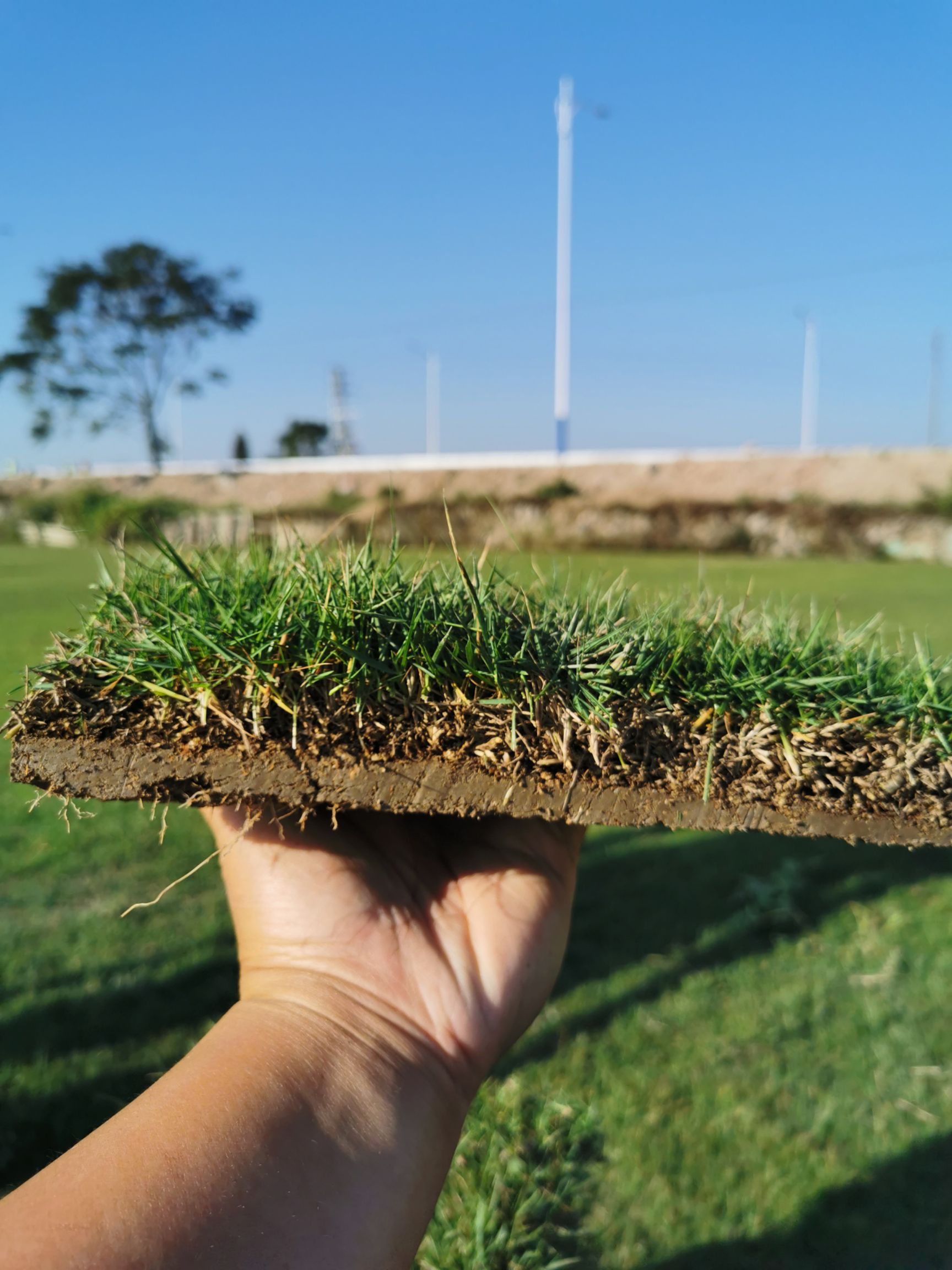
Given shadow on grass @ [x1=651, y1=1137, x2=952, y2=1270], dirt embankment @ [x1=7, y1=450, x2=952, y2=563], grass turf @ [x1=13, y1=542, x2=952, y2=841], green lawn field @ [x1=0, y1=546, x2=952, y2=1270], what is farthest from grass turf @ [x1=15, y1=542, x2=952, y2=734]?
dirt embankment @ [x1=7, y1=450, x2=952, y2=563]

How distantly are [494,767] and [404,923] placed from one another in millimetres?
400

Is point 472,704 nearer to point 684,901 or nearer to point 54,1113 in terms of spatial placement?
point 54,1113

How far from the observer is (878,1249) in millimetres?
1949

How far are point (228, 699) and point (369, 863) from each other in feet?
1.38

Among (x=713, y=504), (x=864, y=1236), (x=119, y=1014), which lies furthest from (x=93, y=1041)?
(x=713, y=504)

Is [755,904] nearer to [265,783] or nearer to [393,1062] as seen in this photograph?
[393,1062]

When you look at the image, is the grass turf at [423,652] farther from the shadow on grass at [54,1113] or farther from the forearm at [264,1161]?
the shadow on grass at [54,1113]

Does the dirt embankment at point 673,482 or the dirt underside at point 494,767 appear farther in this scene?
the dirt embankment at point 673,482

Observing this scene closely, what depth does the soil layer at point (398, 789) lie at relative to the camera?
113 cm

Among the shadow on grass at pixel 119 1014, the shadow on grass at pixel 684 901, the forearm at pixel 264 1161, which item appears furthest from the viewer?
the shadow on grass at pixel 684 901

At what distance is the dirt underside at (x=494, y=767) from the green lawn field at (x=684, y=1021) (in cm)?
53

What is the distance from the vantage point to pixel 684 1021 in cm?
282

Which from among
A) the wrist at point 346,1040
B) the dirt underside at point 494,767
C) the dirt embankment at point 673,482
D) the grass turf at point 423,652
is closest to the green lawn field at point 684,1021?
the grass turf at point 423,652

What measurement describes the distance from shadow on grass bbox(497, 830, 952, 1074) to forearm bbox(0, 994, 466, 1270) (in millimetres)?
1569
